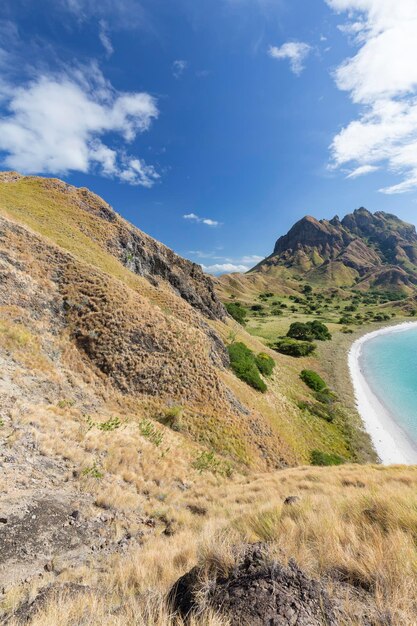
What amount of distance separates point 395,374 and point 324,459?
4390 centimetres

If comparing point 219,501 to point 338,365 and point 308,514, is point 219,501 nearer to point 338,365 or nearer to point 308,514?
point 308,514

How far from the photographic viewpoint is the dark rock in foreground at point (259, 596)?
352cm

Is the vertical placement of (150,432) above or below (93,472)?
below

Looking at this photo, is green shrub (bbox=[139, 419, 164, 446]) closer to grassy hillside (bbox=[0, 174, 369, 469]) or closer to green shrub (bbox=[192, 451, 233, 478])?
grassy hillside (bbox=[0, 174, 369, 469])

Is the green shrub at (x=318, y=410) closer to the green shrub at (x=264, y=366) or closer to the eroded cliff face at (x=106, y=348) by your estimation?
the eroded cliff face at (x=106, y=348)

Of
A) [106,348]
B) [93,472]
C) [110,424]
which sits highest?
[106,348]

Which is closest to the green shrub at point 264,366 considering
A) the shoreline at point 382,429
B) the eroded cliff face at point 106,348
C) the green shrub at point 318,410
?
the green shrub at point 318,410

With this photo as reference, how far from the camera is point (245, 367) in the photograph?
35281 millimetres

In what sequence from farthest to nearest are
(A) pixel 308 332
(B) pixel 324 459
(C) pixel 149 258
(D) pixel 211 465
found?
1. (A) pixel 308 332
2. (C) pixel 149 258
3. (B) pixel 324 459
4. (D) pixel 211 465

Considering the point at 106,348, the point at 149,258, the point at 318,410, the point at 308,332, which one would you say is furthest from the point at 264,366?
the point at 308,332

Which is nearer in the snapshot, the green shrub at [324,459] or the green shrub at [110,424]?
the green shrub at [110,424]

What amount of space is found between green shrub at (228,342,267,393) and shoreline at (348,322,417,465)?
14.6 meters

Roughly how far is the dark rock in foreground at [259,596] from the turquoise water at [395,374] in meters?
40.2

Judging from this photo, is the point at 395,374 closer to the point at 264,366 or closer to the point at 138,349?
the point at 264,366
